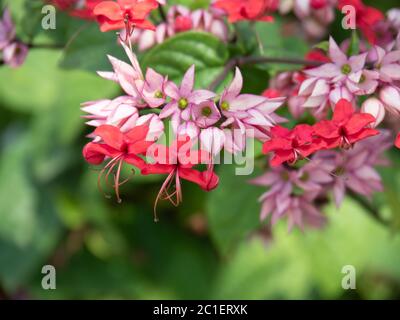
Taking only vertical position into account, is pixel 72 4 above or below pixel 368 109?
above

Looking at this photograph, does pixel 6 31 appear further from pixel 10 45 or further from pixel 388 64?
pixel 388 64

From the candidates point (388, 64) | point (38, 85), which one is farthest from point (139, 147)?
point (38, 85)

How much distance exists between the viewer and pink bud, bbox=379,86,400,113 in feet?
3.01

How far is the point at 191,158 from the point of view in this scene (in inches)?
33.6

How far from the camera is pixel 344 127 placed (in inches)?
34.7

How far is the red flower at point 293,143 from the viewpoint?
2.92 ft

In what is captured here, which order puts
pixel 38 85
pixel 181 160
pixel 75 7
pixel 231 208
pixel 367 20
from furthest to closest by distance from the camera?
pixel 38 85 < pixel 231 208 < pixel 75 7 < pixel 367 20 < pixel 181 160

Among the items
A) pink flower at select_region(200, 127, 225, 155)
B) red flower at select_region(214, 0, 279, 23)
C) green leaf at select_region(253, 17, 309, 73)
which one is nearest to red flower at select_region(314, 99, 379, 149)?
pink flower at select_region(200, 127, 225, 155)

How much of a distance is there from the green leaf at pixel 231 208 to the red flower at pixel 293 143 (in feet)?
1.19

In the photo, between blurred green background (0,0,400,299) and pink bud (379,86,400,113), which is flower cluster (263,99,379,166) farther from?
blurred green background (0,0,400,299)

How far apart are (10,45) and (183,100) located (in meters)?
0.38
